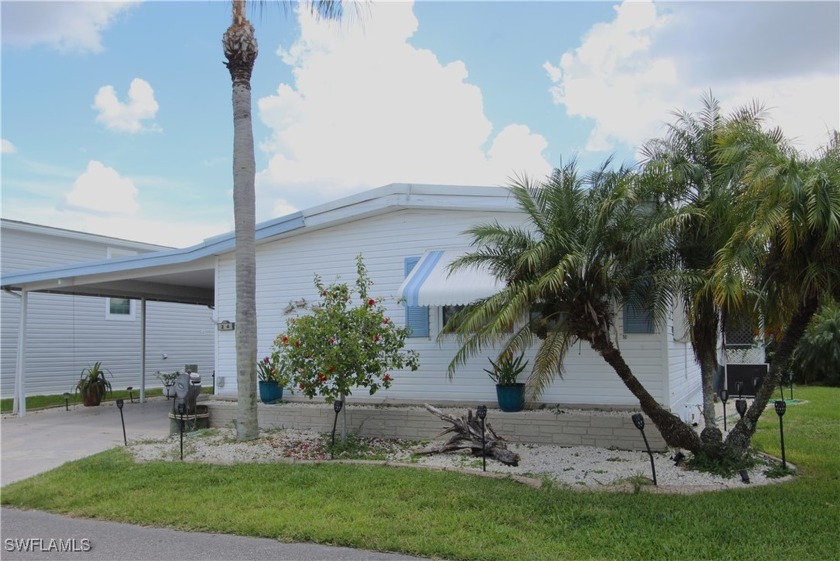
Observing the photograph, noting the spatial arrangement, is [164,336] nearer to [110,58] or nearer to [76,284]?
[76,284]

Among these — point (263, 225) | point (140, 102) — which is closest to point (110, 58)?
point (140, 102)

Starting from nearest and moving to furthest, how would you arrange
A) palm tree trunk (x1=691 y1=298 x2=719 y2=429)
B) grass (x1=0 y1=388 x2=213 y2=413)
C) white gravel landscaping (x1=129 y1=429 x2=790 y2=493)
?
white gravel landscaping (x1=129 y1=429 x2=790 y2=493), palm tree trunk (x1=691 y1=298 x2=719 y2=429), grass (x1=0 y1=388 x2=213 y2=413)

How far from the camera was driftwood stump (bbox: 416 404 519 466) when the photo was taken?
833 cm

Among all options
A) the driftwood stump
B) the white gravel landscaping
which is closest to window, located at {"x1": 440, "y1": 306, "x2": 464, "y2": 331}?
the driftwood stump

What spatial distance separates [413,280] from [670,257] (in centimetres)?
379

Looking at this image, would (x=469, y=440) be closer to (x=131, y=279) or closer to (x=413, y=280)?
(x=413, y=280)

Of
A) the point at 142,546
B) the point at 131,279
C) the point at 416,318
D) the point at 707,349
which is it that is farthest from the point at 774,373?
the point at 131,279

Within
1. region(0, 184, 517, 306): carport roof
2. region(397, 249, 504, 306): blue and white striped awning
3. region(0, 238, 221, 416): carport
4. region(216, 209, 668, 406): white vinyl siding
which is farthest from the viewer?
region(0, 238, 221, 416): carport

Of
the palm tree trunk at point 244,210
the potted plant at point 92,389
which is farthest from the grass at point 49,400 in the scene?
the palm tree trunk at point 244,210

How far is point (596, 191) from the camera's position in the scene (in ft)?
25.5

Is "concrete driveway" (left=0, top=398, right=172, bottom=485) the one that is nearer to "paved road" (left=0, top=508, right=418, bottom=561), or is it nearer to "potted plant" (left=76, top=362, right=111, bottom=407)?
"potted plant" (left=76, top=362, right=111, bottom=407)

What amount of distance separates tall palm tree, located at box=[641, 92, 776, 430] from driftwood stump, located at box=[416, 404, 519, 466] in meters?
2.69

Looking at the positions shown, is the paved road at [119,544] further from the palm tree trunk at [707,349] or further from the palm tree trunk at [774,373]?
Result: the palm tree trunk at [707,349]

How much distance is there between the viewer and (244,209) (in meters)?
9.54
